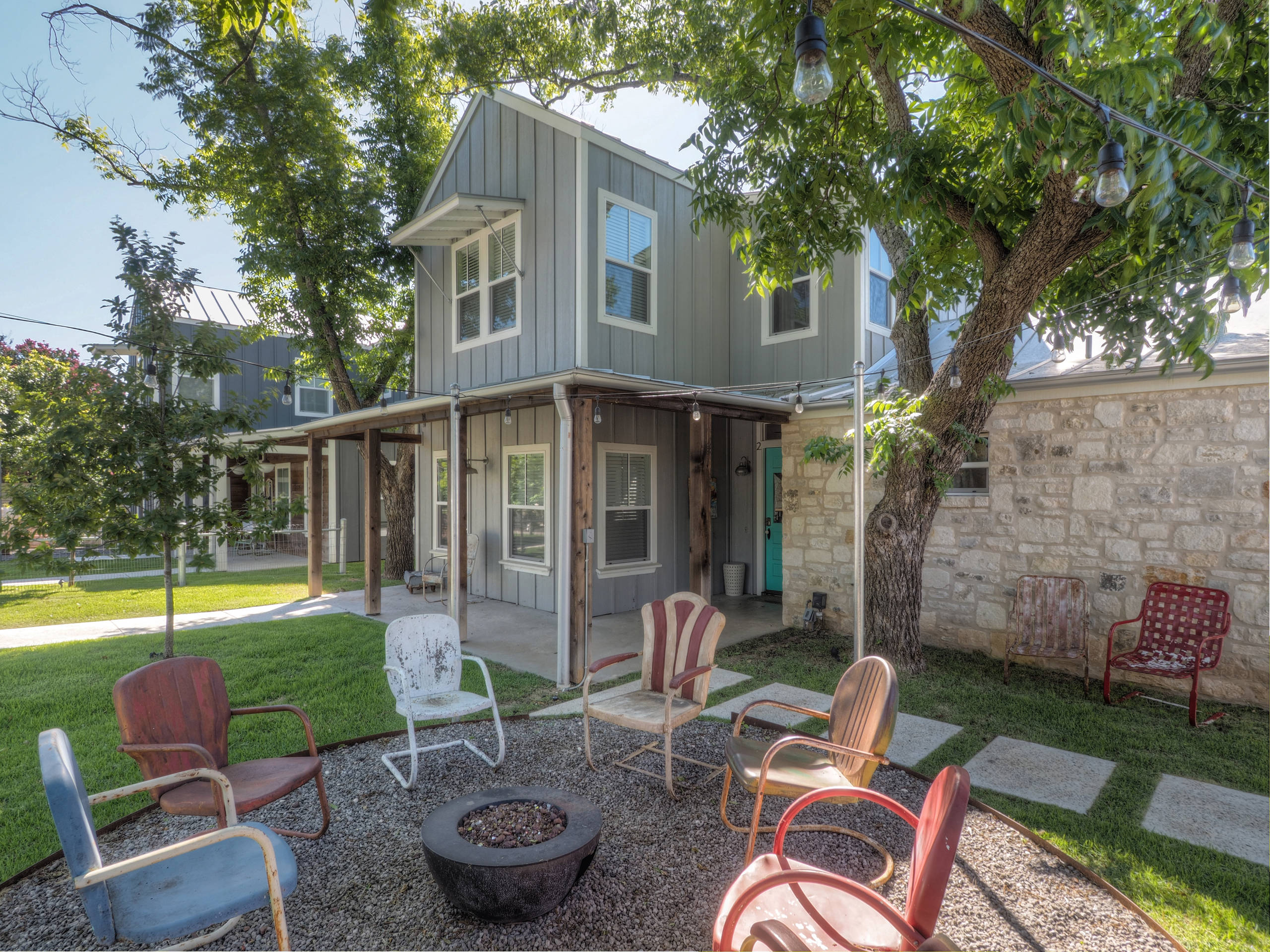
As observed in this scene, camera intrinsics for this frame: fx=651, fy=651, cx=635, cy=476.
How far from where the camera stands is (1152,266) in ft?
14.3

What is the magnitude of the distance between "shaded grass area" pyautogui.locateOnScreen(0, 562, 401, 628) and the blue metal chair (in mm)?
7694

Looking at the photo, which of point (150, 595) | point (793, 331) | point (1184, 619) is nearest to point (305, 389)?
point (150, 595)

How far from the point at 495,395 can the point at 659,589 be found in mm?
3701

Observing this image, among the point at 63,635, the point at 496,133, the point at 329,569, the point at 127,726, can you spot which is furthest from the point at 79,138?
the point at 127,726

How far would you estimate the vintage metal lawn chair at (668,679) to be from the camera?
3666 millimetres

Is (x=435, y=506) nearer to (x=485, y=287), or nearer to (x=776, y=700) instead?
(x=485, y=287)

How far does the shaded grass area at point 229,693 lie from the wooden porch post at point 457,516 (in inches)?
33.1

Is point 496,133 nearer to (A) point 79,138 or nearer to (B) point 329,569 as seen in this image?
(A) point 79,138

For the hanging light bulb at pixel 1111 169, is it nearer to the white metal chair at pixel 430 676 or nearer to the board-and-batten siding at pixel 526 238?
the white metal chair at pixel 430 676

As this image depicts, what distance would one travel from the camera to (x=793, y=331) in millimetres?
8750

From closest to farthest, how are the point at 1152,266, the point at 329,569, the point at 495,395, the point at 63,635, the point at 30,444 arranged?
the point at 1152,266 → the point at 30,444 → the point at 495,395 → the point at 63,635 → the point at 329,569

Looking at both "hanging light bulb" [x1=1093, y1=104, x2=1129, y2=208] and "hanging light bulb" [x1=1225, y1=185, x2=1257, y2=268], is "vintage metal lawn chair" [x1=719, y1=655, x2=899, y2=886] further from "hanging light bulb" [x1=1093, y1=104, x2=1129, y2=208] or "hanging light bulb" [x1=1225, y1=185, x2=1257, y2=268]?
"hanging light bulb" [x1=1225, y1=185, x2=1257, y2=268]

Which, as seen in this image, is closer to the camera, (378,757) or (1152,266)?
(378,757)

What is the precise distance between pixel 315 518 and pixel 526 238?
202 inches
